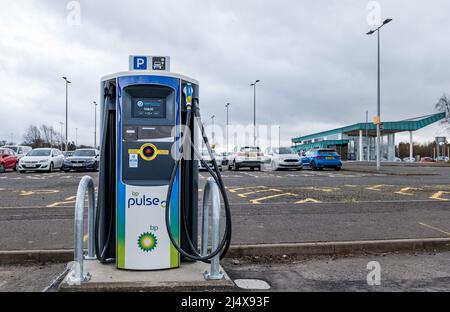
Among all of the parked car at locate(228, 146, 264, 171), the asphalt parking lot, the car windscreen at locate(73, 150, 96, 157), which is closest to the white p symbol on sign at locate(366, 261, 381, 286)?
the asphalt parking lot

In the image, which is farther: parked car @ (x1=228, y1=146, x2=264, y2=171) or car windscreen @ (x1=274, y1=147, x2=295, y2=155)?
car windscreen @ (x1=274, y1=147, x2=295, y2=155)

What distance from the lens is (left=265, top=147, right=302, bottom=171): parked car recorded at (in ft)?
87.4

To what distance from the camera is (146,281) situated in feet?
13.9

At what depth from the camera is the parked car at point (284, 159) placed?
26.6 meters

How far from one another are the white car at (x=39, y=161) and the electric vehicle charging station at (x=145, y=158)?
22291mm

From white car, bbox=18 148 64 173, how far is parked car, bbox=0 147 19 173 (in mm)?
1875

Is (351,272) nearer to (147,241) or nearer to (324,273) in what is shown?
(324,273)

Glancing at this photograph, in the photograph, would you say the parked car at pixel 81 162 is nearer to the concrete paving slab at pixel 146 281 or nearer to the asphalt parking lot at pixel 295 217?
the asphalt parking lot at pixel 295 217

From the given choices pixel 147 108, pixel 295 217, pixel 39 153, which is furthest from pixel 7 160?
pixel 147 108

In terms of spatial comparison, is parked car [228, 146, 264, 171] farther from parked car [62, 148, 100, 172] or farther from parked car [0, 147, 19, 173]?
parked car [0, 147, 19, 173]

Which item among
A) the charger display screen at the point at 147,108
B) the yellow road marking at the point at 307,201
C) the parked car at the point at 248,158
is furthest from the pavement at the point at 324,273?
the parked car at the point at 248,158
